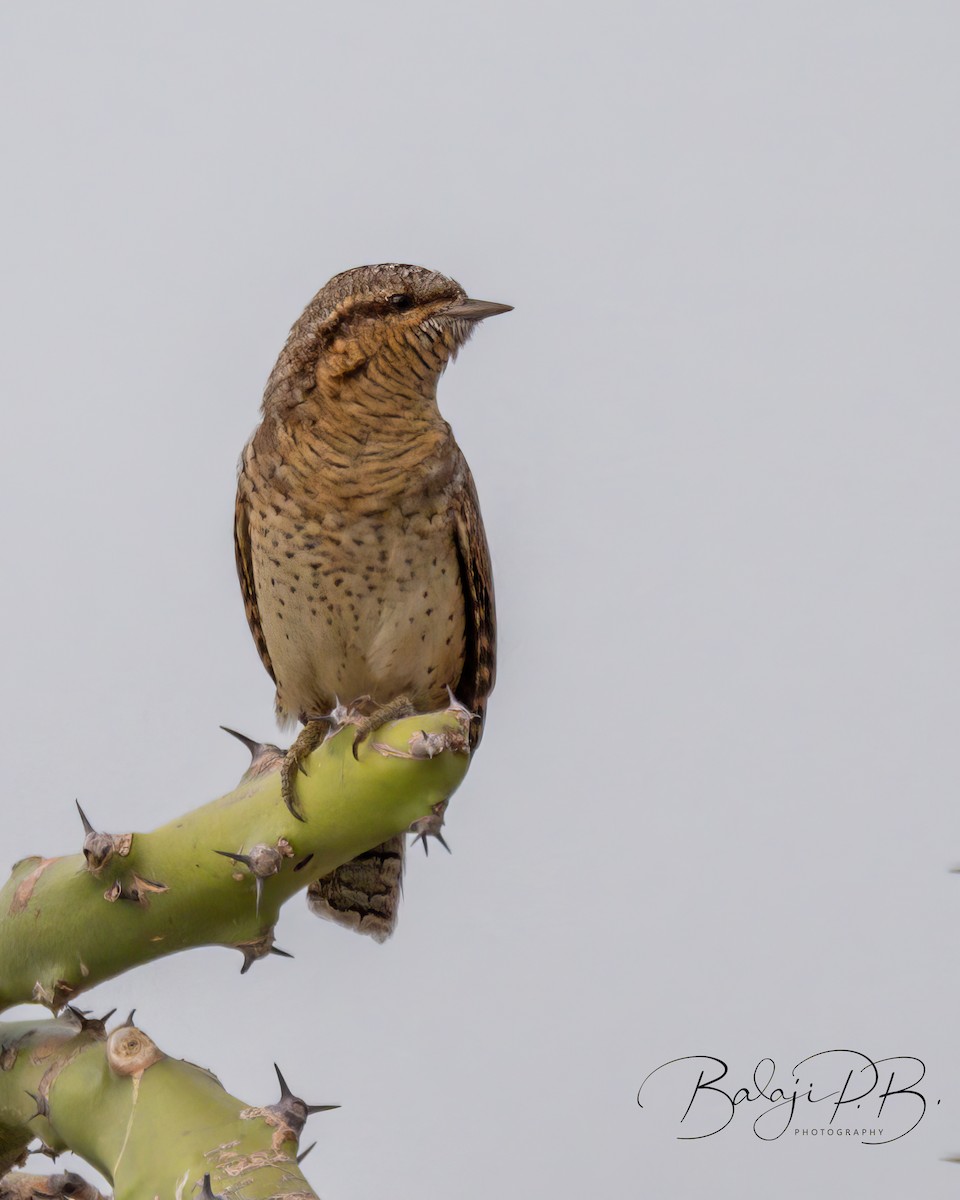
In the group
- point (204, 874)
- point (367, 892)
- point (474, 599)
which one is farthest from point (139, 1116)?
point (474, 599)

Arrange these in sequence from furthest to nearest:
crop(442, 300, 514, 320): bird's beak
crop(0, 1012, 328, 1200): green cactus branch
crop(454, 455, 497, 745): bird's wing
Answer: crop(454, 455, 497, 745): bird's wing → crop(442, 300, 514, 320): bird's beak → crop(0, 1012, 328, 1200): green cactus branch

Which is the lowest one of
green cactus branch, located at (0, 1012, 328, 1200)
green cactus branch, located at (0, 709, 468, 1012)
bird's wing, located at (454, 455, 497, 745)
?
green cactus branch, located at (0, 1012, 328, 1200)

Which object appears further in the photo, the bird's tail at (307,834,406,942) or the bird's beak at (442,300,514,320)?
the bird's tail at (307,834,406,942)

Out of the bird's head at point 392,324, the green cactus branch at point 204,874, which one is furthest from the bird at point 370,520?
the green cactus branch at point 204,874

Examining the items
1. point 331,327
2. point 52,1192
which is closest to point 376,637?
point 331,327

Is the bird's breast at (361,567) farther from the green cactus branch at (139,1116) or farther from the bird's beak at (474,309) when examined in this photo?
the green cactus branch at (139,1116)

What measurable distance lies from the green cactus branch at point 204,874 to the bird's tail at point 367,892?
0.51 meters

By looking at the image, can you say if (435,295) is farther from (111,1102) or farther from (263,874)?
(111,1102)

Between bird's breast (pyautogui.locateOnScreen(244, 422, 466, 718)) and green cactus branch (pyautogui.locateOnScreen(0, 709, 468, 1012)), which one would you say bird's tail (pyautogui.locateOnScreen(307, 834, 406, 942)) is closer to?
bird's breast (pyautogui.locateOnScreen(244, 422, 466, 718))

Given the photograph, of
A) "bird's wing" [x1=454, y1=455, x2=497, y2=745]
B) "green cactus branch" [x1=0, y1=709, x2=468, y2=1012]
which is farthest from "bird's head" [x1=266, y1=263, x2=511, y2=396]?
"green cactus branch" [x1=0, y1=709, x2=468, y2=1012]

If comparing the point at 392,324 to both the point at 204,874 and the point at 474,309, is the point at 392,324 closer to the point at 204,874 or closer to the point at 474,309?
the point at 474,309

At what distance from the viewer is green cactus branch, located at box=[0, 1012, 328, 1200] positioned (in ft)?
2.65

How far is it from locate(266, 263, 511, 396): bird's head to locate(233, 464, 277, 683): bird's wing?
0.66 feet

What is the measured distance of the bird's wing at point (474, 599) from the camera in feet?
4.67
